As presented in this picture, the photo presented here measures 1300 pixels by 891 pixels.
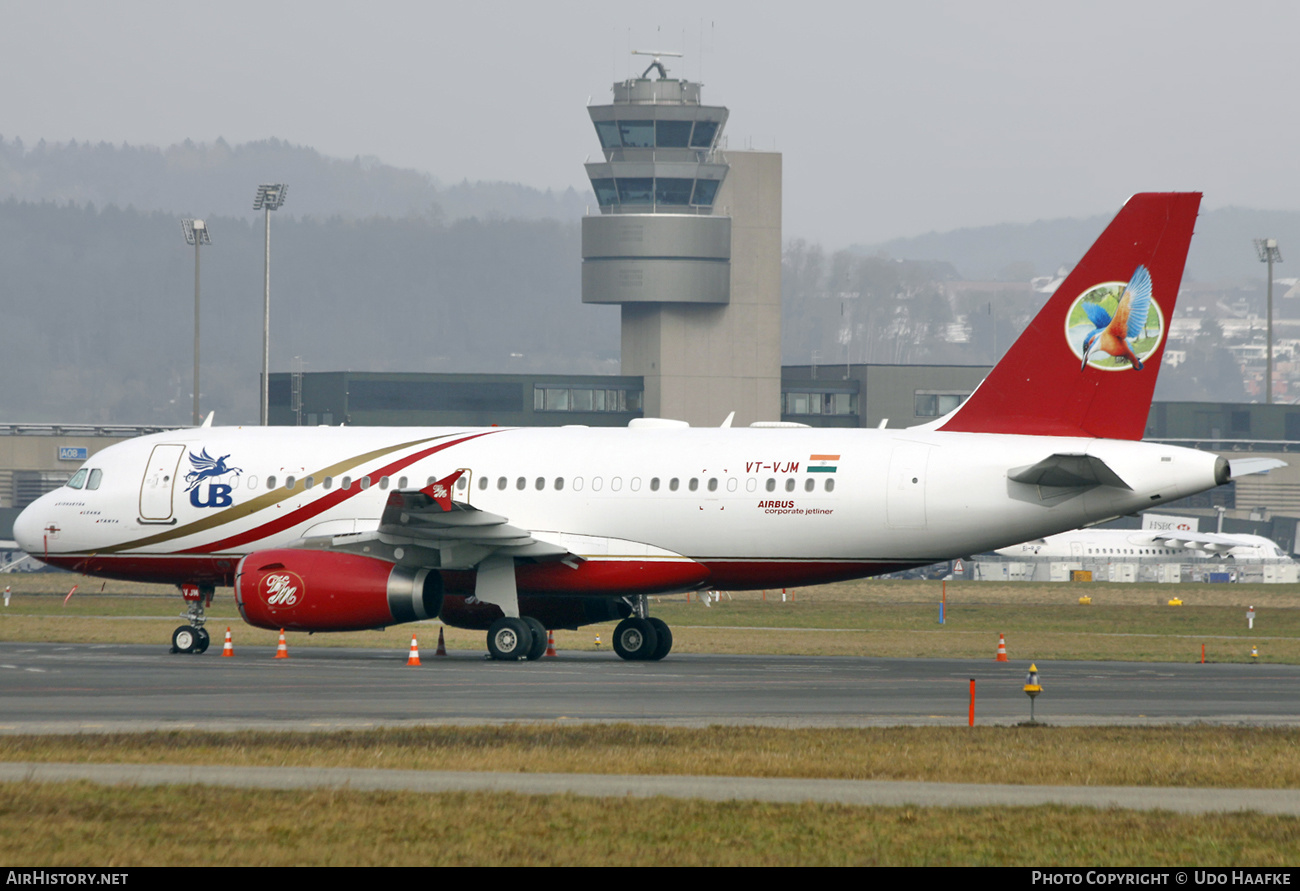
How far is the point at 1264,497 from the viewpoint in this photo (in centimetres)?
13175

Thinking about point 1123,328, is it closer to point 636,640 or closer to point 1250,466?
point 1250,466

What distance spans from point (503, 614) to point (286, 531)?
185 inches

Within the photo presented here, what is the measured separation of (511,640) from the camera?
3062 cm

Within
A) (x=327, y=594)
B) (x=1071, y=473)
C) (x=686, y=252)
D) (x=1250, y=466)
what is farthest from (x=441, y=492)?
(x=686, y=252)

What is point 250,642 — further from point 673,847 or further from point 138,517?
point 673,847

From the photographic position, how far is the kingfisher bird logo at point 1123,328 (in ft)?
96.2

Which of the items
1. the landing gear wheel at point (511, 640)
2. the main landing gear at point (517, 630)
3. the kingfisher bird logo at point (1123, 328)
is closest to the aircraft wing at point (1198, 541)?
the kingfisher bird logo at point (1123, 328)

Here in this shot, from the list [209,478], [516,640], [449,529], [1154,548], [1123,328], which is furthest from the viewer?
[1154,548]

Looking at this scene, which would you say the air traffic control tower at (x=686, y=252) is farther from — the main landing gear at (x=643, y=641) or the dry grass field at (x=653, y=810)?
the dry grass field at (x=653, y=810)

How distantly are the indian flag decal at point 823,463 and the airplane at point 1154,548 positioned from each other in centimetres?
7583

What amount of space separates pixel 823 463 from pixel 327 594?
907 cm

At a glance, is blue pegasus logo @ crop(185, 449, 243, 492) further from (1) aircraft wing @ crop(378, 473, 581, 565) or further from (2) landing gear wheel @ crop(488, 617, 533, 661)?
(2) landing gear wheel @ crop(488, 617, 533, 661)

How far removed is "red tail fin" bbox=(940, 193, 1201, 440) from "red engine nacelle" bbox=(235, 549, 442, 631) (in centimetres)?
1078

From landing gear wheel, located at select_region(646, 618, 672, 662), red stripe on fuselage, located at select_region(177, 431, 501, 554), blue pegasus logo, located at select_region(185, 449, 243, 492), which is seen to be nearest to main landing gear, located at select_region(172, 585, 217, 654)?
red stripe on fuselage, located at select_region(177, 431, 501, 554)
